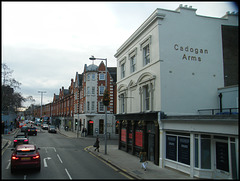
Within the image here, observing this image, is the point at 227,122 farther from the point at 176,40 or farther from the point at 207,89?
the point at 176,40

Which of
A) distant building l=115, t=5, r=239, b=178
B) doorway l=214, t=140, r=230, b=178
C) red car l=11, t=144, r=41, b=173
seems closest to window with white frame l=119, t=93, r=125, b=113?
distant building l=115, t=5, r=239, b=178

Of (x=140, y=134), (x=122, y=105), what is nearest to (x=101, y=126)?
(x=122, y=105)

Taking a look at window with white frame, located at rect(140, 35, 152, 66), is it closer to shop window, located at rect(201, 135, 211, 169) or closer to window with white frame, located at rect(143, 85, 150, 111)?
window with white frame, located at rect(143, 85, 150, 111)

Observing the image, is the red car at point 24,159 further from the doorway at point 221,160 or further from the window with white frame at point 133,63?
the window with white frame at point 133,63

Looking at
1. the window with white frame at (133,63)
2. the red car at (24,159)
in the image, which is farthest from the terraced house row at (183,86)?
the red car at (24,159)

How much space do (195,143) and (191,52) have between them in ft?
26.6

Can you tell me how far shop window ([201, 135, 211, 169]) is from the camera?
13241mm

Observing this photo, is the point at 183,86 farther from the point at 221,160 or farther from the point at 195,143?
the point at 221,160

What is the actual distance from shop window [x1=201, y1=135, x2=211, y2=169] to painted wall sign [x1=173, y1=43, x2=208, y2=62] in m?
7.46

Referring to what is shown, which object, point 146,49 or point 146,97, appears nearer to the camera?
point 146,97

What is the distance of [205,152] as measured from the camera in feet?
44.0

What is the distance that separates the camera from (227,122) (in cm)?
1138

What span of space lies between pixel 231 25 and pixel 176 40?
5.83m

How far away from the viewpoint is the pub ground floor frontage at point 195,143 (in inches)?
457
